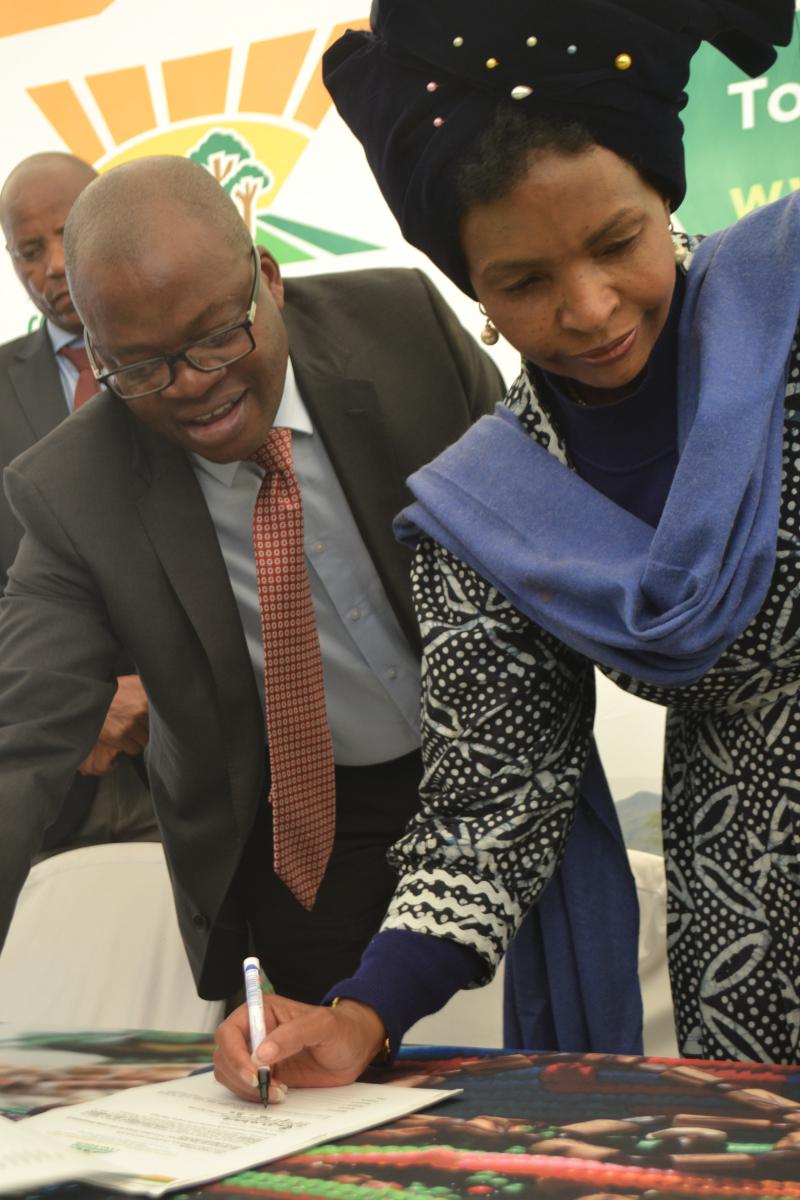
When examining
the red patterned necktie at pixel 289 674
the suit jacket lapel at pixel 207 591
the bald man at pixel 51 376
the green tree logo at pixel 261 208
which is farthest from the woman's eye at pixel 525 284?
the green tree logo at pixel 261 208

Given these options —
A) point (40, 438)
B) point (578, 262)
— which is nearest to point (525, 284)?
point (578, 262)

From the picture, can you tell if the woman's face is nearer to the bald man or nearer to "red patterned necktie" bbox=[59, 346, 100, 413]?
the bald man

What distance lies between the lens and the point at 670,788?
1.51m

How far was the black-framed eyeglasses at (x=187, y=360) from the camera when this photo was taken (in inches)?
70.0

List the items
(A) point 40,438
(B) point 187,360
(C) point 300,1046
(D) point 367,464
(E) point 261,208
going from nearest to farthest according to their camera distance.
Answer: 1. (C) point 300,1046
2. (B) point 187,360
3. (D) point 367,464
4. (A) point 40,438
5. (E) point 261,208

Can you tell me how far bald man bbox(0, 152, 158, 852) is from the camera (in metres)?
3.15

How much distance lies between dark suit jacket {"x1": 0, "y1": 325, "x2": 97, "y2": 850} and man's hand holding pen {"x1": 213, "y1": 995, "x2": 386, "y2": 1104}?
1.93m

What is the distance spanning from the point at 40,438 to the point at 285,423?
48.8 inches

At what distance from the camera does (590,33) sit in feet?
4.06

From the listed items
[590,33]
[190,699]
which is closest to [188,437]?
[190,699]

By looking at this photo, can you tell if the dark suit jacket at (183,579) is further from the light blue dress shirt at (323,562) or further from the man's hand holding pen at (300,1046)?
the man's hand holding pen at (300,1046)

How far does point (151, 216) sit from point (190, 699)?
2.10ft

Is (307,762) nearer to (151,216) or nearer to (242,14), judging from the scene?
(151,216)

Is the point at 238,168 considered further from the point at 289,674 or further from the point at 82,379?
the point at 289,674
